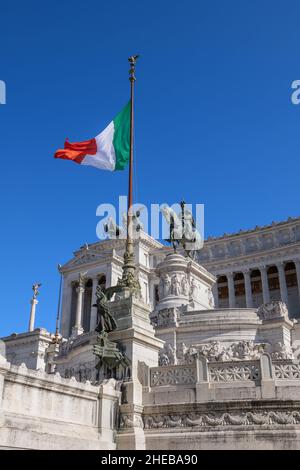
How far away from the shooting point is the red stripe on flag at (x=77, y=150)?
25641 millimetres

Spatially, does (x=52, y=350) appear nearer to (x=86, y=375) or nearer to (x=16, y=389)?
(x=86, y=375)

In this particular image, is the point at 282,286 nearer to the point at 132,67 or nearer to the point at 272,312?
the point at 272,312

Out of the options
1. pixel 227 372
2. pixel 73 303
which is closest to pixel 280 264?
pixel 73 303

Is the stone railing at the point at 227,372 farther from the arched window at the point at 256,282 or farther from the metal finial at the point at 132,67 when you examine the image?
the arched window at the point at 256,282

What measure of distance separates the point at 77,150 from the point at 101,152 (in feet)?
3.95

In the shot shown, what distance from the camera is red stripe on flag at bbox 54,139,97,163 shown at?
2564 centimetres

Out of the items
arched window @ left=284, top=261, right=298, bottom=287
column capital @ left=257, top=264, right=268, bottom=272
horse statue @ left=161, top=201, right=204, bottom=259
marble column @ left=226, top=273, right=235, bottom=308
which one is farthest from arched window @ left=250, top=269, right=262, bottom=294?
horse statue @ left=161, top=201, right=204, bottom=259

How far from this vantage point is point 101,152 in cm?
2589

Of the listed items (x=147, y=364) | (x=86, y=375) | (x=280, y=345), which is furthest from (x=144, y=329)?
(x=280, y=345)

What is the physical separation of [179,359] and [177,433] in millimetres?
16734

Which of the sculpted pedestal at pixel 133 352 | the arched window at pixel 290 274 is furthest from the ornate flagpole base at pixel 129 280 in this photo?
the arched window at pixel 290 274
